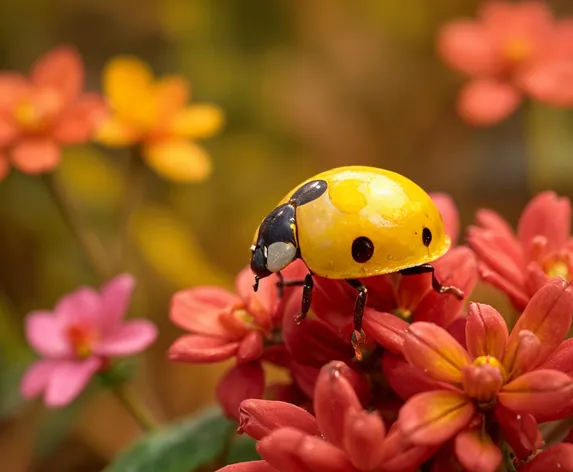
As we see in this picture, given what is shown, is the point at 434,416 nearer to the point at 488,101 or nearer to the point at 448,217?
the point at 448,217

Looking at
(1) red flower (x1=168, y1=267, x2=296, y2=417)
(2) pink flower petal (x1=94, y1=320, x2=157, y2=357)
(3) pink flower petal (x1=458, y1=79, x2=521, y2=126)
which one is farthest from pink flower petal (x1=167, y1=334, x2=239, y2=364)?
(3) pink flower petal (x1=458, y1=79, x2=521, y2=126)

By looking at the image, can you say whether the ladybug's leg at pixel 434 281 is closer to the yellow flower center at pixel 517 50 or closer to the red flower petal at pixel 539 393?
the red flower petal at pixel 539 393

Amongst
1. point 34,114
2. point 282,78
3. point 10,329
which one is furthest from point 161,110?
point 282,78

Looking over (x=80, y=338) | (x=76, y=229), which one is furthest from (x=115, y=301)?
(x=76, y=229)

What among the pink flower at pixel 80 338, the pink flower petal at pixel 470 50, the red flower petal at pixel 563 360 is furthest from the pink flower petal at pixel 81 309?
the pink flower petal at pixel 470 50

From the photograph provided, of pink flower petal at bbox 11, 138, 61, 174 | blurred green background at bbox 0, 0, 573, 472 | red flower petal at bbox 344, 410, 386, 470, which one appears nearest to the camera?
red flower petal at bbox 344, 410, 386, 470

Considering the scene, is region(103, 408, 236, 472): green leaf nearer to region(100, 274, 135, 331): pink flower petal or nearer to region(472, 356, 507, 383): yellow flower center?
region(100, 274, 135, 331): pink flower petal

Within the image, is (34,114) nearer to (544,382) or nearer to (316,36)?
(544,382)
